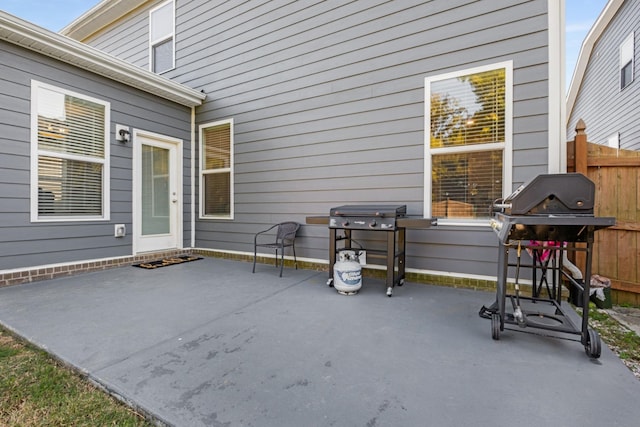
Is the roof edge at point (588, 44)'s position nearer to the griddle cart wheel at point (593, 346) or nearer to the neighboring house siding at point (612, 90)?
the neighboring house siding at point (612, 90)

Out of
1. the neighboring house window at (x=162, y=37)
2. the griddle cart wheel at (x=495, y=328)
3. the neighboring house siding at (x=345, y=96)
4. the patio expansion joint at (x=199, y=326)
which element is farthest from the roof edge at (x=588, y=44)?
the neighboring house window at (x=162, y=37)

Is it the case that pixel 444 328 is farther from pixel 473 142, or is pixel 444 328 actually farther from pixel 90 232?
pixel 90 232

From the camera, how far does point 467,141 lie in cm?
342

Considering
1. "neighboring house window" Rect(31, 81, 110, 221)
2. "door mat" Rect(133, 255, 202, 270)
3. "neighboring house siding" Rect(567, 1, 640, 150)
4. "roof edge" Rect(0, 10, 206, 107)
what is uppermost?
"neighboring house siding" Rect(567, 1, 640, 150)

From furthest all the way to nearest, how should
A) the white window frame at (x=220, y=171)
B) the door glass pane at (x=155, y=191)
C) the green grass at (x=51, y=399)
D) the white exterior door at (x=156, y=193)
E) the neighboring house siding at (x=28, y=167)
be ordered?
1. the white window frame at (x=220, y=171)
2. the door glass pane at (x=155, y=191)
3. the white exterior door at (x=156, y=193)
4. the neighboring house siding at (x=28, y=167)
5. the green grass at (x=51, y=399)

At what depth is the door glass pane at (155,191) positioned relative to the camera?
4.90 meters

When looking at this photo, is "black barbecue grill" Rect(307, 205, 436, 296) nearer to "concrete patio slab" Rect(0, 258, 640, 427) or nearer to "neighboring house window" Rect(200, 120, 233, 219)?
"concrete patio slab" Rect(0, 258, 640, 427)

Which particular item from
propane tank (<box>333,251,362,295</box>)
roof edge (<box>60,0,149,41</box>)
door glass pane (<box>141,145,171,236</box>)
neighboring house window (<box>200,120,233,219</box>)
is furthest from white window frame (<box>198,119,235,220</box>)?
roof edge (<box>60,0,149,41</box>)

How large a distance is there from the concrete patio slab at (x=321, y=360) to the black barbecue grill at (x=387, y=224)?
0.36 m

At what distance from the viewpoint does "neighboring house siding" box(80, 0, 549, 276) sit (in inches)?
126

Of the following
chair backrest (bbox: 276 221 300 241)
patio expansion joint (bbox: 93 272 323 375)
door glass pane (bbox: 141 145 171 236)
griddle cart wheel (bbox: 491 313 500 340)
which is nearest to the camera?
patio expansion joint (bbox: 93 272 323 375)

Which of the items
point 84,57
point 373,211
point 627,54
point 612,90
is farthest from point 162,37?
point 612,90

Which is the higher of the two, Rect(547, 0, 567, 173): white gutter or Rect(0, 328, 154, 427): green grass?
Rect(547, 0, 567, 173): white gutter

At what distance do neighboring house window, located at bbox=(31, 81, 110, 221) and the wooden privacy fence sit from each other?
19.2 feet
